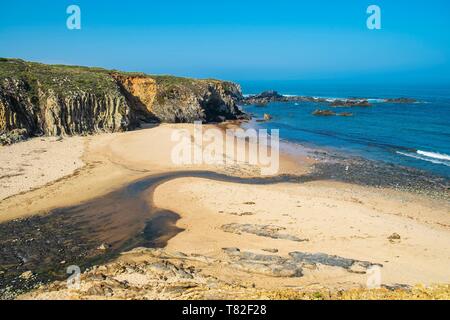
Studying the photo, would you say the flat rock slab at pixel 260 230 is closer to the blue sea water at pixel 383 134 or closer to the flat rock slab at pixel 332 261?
the flat rock slab at pixel 332 261

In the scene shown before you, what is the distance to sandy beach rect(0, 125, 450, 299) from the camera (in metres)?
12.2

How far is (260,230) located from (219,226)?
2101 mm

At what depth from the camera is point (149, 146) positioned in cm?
3609

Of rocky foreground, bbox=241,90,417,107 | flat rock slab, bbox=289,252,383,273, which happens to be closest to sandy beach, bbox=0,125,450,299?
flat rock slab, bbox=289,252,383,273

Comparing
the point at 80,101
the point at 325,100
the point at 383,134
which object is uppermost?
the point at 325,100

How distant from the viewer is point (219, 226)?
18250 mm

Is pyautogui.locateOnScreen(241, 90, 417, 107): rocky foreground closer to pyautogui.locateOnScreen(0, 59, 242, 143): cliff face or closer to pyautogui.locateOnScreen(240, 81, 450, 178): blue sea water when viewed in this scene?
pyautogui.locateOnScreen(240, 81, 450, 178): blue sea water

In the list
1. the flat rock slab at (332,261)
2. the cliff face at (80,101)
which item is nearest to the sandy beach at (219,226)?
the flat rock slab at (332,261)

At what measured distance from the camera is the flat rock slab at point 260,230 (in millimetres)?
16711

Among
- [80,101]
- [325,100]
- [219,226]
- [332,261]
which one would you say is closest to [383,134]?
[80,101]

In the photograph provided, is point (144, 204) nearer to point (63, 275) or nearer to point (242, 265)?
point (63, 275)

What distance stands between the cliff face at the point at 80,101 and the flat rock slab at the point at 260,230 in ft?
81.7

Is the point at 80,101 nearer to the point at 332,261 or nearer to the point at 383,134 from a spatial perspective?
the point at 332,261

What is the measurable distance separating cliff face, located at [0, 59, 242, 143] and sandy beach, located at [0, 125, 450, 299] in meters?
4.70
